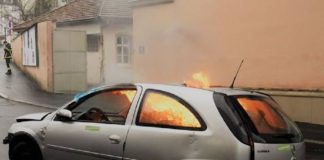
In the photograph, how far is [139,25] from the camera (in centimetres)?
1533

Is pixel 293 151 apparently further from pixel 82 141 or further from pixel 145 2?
pixel 145 2

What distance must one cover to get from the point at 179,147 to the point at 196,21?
9.01m

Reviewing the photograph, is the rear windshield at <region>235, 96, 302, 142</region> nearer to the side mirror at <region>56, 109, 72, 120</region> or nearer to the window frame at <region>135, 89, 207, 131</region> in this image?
the window frame at <region>135, 89, 207, 131</region>

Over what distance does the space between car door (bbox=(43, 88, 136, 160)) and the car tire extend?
235mm

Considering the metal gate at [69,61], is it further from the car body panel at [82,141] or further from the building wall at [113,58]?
the car body panel at [82,141]

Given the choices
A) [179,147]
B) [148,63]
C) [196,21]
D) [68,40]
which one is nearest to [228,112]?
[179,147]

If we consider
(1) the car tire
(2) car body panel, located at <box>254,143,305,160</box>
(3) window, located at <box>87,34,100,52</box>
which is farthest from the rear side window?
(3) window, located at <box>87,34,100,52</box>

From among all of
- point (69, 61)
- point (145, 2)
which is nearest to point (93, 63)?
point (69, 61)

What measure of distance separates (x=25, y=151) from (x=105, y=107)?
1.20m

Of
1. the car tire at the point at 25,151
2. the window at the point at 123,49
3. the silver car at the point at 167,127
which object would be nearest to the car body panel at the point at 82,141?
the silver car at the point at 167,127

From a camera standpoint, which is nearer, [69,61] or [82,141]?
[82,141]

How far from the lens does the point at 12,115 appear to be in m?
12.9

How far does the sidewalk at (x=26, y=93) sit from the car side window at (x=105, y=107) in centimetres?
871

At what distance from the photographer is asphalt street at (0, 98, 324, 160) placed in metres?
8.46
